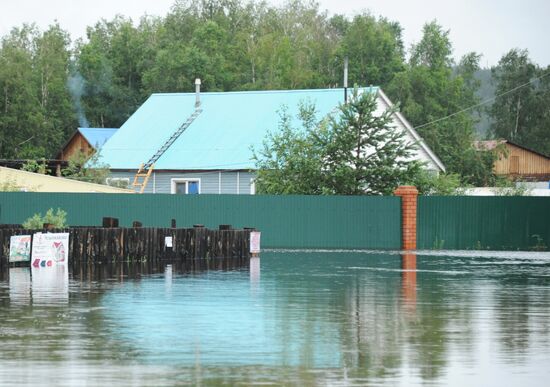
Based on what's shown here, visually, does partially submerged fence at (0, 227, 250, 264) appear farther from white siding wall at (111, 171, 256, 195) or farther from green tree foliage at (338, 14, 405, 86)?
green tree foliage at (338, 14, 405, 86)

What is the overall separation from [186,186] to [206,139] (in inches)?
121

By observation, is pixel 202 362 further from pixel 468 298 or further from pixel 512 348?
pixel 468 298

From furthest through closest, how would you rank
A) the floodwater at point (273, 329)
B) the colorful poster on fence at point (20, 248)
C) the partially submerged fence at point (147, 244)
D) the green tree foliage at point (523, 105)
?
the green tree foliage at point (523, 105) < the partially submerged fence at point (147, 244) < the colorful poster on fence at point (20, 248) < the floodwater at point (273, 329)

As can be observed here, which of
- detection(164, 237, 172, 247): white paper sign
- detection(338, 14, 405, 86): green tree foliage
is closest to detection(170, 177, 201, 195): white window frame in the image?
detection(164, 237, 172, 247): white paper sign

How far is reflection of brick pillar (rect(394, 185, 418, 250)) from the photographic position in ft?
162

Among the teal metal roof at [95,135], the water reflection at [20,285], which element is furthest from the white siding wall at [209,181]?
the water reflection at [20,285]

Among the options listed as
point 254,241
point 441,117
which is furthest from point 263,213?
point 441,117

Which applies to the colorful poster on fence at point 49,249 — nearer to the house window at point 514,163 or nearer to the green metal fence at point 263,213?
the green metal fence at point 263,213

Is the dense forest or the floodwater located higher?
the dense forest

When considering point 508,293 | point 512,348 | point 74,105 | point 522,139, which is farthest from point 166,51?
point 512,348

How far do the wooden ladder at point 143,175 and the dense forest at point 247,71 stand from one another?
22.8 meters

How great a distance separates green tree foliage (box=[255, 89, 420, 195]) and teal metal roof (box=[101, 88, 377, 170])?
965 cm

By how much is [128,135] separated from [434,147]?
1073 inches

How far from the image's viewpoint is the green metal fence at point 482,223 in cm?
4944
